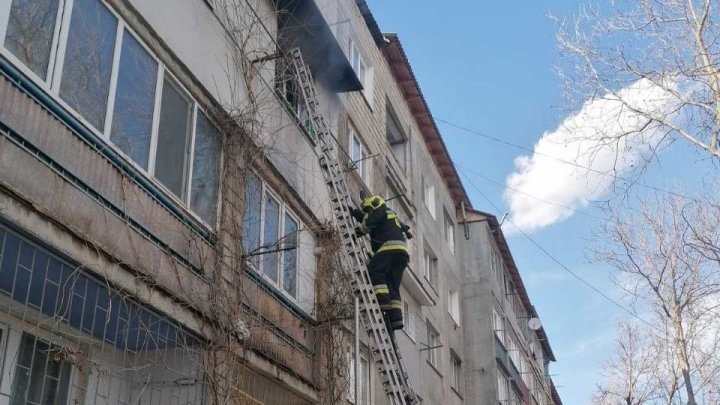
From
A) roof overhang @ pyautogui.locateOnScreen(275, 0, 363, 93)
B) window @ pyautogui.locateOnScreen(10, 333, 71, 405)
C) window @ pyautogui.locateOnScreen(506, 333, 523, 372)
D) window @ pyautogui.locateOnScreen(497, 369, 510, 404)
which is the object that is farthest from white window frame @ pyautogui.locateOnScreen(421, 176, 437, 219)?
window @ pyautogui.locateOnScreen(10, 333, 71, 405)

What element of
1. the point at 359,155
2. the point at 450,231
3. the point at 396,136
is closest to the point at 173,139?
the point at 359,155

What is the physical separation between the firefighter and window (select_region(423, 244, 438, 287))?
991 cm

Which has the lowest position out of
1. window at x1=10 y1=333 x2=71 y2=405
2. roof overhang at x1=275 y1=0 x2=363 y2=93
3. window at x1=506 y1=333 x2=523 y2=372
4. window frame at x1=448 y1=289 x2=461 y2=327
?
window at x1=10 y1=333 x2=71 y2=405

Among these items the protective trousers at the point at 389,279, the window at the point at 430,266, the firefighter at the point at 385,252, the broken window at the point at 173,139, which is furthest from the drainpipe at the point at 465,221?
the broken window at the point at 173,139

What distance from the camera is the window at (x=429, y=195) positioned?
2262 cm

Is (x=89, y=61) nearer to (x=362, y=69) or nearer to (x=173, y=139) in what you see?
(x=173, y=139)

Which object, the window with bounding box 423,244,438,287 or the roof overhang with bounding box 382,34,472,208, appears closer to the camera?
the roof overhang with bounding box 382,34,472,208

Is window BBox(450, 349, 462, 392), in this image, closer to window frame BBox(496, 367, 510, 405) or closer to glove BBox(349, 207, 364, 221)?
window frame BBox(496, 367, 510, 405)

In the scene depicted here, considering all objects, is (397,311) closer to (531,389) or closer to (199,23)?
(199,23)

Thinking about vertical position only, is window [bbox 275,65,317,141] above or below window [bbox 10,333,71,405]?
above

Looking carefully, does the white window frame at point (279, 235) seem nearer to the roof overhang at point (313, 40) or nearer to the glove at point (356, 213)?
the glove at point (356, 213)

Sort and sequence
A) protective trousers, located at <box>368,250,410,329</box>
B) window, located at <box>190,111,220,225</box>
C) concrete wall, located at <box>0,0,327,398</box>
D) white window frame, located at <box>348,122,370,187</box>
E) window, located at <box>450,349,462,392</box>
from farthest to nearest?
1. window, located at <box>450,349,462,392</box>
2. white window frame, located at <box>348,122,370,187</box>
3. protective trousers, located at <box>368,250,410,329</box>
4. window, located at <box>190,111,220,225</box>
5. concrete wall, located at <box>0,0,327,398</box>

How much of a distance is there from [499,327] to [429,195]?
28.4ft

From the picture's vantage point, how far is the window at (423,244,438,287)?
21367 millimetres
